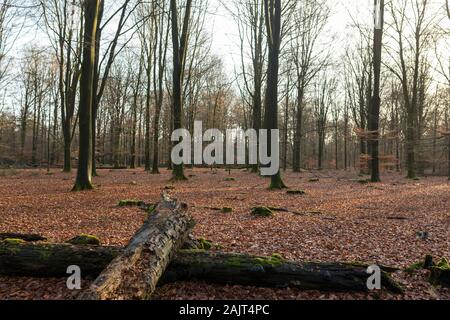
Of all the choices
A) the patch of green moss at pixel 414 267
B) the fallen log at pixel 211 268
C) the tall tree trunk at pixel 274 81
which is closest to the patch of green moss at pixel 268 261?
the fallen log at pixel 211 268

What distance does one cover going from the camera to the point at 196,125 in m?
45.7

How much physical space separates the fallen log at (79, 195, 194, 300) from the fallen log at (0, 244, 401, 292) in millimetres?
326

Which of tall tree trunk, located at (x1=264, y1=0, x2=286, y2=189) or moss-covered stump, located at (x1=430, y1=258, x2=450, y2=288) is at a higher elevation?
tall tree trunk, located at (x1=264, y1=0, x2=286, y2=189)

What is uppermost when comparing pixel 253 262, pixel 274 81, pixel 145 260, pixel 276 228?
pixel 274 81

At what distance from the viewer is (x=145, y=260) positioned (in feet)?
12.2

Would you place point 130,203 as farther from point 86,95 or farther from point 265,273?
point 265,273

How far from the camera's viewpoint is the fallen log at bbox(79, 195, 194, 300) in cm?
310

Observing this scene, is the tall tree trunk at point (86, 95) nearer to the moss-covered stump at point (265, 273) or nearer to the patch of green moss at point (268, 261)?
the moss-covered stump at point (265, 273)

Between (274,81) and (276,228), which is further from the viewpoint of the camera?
(274,81)

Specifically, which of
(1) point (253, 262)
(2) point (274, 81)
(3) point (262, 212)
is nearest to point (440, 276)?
(1) point (253, 262)

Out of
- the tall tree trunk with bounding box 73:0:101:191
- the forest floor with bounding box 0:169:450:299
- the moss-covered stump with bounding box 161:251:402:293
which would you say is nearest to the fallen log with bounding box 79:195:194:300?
the moss-covered stump with bounding box 161:251:402:293

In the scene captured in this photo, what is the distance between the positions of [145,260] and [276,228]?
434 cm

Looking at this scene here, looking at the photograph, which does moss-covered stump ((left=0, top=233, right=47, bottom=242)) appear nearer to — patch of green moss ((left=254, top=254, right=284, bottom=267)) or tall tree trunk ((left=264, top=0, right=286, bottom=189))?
patch of green moss ((left=254, top=254, right=284, bottom=267))
